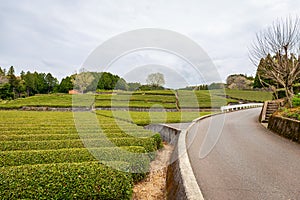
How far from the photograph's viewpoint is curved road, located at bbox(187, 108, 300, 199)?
3848mm

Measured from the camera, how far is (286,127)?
30.1 ft

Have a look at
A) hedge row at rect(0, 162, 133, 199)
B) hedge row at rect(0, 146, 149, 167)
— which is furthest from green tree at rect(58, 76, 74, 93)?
hedge row at rect(0, 162, 133, 199)

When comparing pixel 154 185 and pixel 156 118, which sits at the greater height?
pixel 156 118

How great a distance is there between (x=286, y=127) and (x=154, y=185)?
6942 millimetres

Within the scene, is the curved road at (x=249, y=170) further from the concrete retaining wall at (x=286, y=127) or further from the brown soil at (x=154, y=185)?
the brown soil at (x=154, y=185)

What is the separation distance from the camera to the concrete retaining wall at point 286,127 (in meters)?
8.08

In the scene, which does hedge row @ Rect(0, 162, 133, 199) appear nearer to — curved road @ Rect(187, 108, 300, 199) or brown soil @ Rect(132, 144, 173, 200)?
brown soil @ Rect(132, 144, 173, 200)

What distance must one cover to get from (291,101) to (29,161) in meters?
15.2

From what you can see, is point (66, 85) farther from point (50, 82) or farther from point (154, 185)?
point (154, 185)

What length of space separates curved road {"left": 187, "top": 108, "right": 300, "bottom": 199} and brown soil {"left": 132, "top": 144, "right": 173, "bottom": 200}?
1.03 metres

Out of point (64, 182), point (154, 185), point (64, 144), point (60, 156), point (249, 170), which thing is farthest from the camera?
point (64, 144)

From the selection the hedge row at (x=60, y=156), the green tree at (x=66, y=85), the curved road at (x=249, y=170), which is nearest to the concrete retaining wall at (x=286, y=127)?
the curved road at (x=249, y=170)

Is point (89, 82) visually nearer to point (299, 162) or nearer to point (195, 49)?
point (195, 49)

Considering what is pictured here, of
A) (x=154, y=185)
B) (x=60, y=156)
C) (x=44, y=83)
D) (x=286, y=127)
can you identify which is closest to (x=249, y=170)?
(x=154, y=185)
